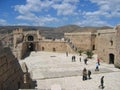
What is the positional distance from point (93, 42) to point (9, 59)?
29985 mm

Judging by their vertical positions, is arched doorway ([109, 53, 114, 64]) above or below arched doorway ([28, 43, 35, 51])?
below

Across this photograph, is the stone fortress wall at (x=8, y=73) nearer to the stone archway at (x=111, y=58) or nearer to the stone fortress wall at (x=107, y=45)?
the stone fortress wall at (x=107, y=45)

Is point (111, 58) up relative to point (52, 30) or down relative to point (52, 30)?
down

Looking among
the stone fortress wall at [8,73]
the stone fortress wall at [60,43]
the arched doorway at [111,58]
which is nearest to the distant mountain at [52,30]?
the stone fortress wall at [60,43]

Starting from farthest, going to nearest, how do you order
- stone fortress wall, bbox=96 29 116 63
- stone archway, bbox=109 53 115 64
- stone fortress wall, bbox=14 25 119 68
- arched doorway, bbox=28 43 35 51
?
1. arched doorway, bbox=28 43 35 51
2. stone fortress wall, bbox=14 25 119 68
3. stone archway, bbox=109 53 115 64
4. stone fortress wall, bbox=96 29 116 63

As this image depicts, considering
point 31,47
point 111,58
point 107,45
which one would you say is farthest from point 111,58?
point 31,47

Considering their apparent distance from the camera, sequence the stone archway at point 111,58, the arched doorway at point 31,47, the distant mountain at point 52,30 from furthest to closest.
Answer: the distant mountain at point 52,30 < the arched doorway at point 31,47 < the stone archway at point 111,58

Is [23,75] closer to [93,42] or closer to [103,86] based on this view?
[103,86]

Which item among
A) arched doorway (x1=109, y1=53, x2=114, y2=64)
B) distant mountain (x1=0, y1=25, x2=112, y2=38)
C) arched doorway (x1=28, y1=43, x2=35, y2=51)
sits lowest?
arched doorway (x1=109, y1=53, x2=114, y2=64)

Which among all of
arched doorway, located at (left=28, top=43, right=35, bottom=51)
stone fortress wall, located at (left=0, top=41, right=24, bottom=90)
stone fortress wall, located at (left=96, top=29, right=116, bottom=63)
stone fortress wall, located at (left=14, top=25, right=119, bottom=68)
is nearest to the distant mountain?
stone fortress wall, located at (left=14, top=25, right=119, bottom=68)

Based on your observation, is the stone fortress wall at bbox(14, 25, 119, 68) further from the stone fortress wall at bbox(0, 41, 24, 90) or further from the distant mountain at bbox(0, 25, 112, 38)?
the stone fortress wall at bbox(0, 41, 24, 90)

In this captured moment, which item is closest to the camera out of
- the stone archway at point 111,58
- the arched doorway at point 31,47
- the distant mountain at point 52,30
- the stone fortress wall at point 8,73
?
the stone fortress wall at point 8,73

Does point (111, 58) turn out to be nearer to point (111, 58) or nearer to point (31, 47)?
point (111, 58)

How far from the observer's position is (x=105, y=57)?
2909 centimetres
